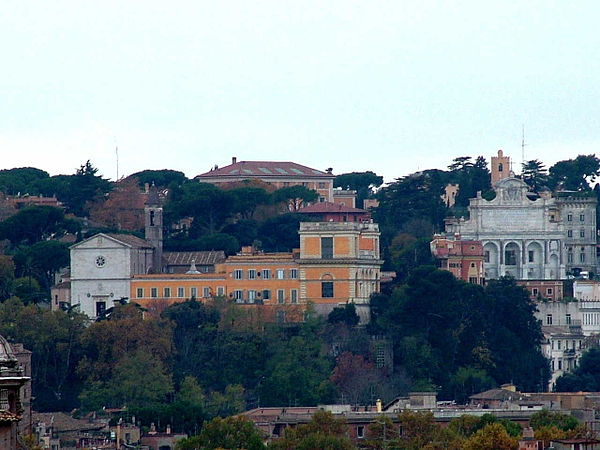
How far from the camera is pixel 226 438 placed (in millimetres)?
58594

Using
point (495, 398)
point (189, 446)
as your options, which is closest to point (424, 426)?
point (189, 446)

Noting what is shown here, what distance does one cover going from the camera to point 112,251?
89.6 meters

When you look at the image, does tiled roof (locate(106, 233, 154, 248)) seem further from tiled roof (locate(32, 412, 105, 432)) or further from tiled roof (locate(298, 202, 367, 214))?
tiled roof (locate(32, 412, 105, 432))

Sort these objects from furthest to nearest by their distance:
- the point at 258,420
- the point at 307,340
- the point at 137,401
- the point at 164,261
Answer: the point at 164,261, the point at 307,340, the point at 137,401, the point at 258,420

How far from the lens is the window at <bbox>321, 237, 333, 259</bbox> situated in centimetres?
9038

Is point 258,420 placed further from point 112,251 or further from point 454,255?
point 454,255

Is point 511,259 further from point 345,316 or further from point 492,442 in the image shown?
point 492,442

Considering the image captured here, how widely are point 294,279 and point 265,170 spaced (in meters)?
23.5

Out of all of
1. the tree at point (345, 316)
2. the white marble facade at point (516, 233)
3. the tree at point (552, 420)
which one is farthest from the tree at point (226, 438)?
the white marble facade at point (516, 233)

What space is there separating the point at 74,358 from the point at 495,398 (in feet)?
45.0

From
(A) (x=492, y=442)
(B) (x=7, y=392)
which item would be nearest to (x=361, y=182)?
(A) (x=492, y=442)

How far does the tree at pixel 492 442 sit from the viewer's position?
2105 inches

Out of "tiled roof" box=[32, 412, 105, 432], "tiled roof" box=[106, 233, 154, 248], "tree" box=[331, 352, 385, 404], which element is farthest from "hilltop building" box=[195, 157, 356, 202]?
"tiled roof" box=[32, 412, 105, 432]

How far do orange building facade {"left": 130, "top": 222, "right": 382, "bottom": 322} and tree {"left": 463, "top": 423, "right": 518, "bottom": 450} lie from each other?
33.7 metres
